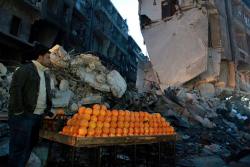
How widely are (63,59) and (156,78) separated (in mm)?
12142

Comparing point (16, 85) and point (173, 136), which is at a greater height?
point (16, 85)

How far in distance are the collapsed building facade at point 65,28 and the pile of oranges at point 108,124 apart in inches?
184

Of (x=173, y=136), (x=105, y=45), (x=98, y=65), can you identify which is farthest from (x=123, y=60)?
(x=173, y=136)

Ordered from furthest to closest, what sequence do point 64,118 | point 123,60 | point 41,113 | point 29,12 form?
point 123,60 → point 29,12 → point 64,118 → point 41,113

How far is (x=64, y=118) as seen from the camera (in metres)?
3.62

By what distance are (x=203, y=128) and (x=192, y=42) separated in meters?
9.27

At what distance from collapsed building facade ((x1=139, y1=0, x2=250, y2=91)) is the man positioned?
13831mm

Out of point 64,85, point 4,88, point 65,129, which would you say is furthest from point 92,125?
point 4,88

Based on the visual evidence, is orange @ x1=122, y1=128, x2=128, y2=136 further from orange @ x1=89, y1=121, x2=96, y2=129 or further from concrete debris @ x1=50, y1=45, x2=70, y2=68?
concrete debris @ x1=50, y1=45, x2=70, y2=68

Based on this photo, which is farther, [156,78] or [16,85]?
[156,78]

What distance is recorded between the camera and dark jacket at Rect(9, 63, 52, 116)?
3100 mm

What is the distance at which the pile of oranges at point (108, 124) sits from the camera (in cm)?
330

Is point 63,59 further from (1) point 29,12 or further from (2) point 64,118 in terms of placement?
(1) point 29,12

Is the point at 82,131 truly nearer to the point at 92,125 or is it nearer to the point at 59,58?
the point at 92,125
